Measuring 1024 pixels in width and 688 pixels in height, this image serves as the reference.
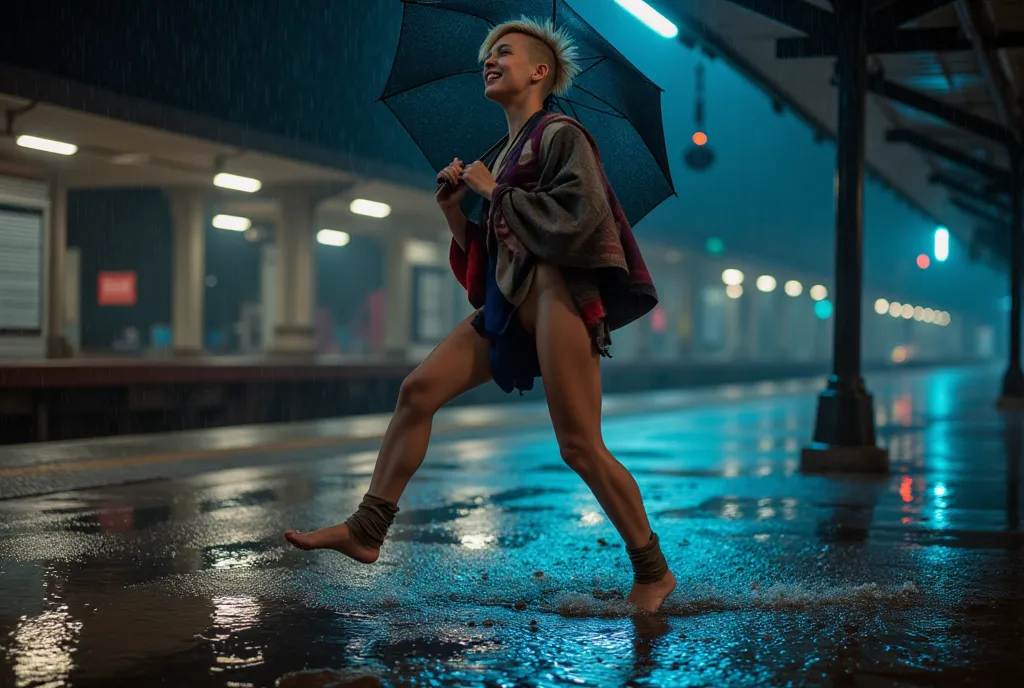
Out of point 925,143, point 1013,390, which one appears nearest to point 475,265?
point 925,143

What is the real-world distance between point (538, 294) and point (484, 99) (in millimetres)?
1254

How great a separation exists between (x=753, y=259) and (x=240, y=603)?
47.9m

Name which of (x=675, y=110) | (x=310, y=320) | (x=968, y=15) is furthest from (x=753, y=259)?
(x=968, y=15)

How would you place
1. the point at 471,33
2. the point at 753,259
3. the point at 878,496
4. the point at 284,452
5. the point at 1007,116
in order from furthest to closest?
1. the point at 753,259
2. the point at 1007,116
3. the point at 284,452
4. the point at 878,496
5. the point at 471,33

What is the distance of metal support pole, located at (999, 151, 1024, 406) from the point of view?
22.6 m

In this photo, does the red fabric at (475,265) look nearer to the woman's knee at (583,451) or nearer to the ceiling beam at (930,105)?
the woman's knee at (583,451)

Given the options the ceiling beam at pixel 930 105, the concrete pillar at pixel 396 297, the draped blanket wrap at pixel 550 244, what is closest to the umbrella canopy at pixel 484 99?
the draped blanket wrap at pixel 550 244

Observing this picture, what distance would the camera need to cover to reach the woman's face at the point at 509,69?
4469 millimetres

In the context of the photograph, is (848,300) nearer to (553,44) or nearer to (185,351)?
(553,44)

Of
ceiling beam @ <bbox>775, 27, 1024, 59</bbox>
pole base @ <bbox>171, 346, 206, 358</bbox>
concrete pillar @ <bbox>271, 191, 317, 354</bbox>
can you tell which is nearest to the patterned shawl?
ceiling beam @ <bbox>775, 27, 1024, 59</bbox>

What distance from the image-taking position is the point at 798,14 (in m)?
11.4

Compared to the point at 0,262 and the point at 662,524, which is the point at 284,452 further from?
the point at 0,262

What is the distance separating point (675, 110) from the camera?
1658 inches

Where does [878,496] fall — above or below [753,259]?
below
